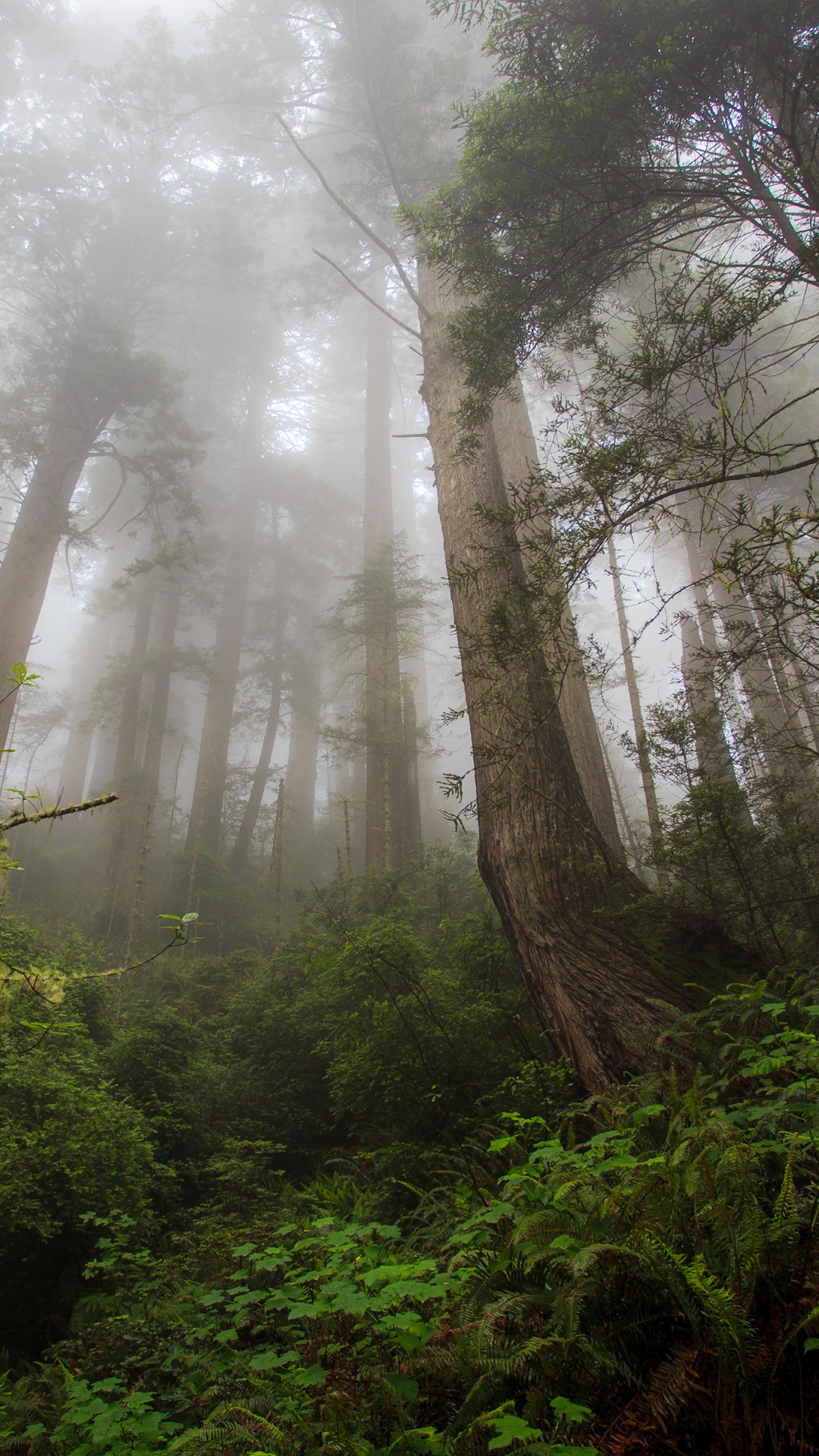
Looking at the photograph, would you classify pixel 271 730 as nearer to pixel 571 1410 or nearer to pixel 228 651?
pixel 228 651

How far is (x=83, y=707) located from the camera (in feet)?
85.7

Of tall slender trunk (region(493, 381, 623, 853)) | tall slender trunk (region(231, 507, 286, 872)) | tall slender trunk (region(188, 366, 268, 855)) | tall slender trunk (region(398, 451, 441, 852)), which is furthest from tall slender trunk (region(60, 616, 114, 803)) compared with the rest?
tall slender trunk (region(493, 381, 623, 853))

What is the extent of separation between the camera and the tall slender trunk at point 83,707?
25.3 metres

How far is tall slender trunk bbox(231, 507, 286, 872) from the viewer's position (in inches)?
706

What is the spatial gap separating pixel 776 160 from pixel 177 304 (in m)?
25.7

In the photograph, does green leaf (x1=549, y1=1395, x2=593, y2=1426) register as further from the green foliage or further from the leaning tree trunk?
the leaning tree trunk

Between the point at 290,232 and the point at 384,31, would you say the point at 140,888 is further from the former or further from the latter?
the point at 290,232

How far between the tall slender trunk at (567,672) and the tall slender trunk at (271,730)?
11.3m

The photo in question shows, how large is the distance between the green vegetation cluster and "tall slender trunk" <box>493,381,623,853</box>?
211cm

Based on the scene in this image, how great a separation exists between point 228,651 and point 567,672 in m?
16.8

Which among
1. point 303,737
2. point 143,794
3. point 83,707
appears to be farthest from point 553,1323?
point 83,707

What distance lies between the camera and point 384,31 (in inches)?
519

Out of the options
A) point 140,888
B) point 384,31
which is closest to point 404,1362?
Result: point 140,888

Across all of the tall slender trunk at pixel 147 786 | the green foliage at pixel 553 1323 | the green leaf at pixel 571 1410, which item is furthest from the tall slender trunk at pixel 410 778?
the green leaf at pixel 571 1410
